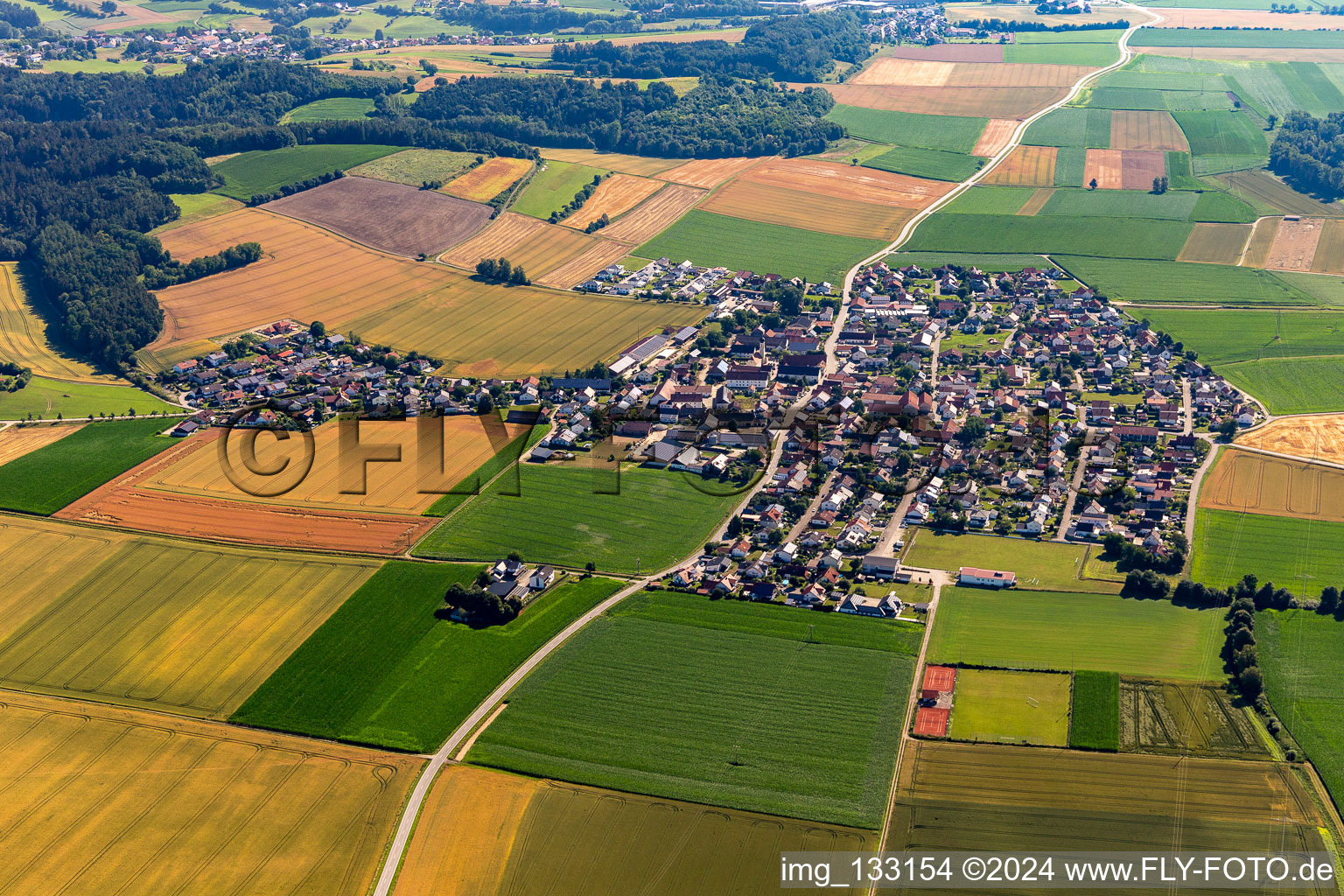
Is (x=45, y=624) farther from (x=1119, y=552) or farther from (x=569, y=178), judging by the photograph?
(x=569, y=178)

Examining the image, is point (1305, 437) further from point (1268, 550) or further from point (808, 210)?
point (808, 210)

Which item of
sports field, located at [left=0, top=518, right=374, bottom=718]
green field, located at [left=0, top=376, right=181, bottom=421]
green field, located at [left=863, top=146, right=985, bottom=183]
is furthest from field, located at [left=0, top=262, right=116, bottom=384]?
green field, located at [left=863, top=146, right=985, bottom=183]

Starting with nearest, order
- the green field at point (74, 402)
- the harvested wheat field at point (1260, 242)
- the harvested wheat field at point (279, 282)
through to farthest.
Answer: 1. the green field at point (74, 402)
2. the harvested wheat field at point (279, 282)
3. the harvested wheat field at point (1260, 242)

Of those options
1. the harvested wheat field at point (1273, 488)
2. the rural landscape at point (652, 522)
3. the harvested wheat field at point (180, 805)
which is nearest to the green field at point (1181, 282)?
the rural landscape at point (652, 522)

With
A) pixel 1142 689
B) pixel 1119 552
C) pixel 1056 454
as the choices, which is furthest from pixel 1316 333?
pixel 1142 689

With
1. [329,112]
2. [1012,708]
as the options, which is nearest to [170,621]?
[1012,708]

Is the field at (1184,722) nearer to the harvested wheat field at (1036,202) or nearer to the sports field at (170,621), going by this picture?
the sports field at (170,621)

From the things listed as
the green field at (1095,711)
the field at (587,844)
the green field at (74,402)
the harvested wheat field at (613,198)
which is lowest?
the field at (587,844)
